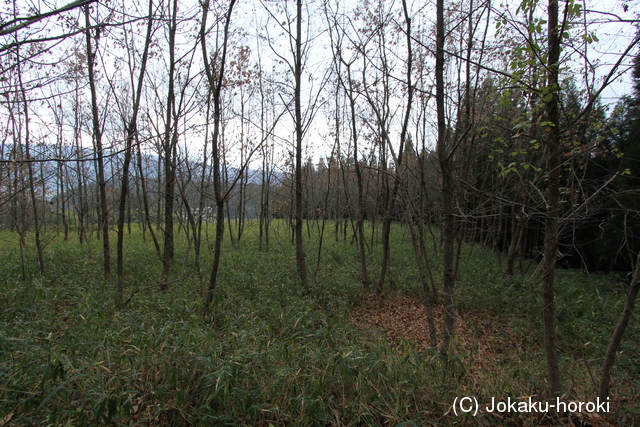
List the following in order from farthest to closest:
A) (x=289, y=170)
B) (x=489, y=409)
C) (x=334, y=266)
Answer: (x=289, y=170)
(x=334, y=266)
(x=489, y=409)

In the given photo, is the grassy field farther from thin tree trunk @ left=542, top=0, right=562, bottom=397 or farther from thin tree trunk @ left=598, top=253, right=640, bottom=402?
thin tree trunk @ left=542, top=0, right=562, bottom=397

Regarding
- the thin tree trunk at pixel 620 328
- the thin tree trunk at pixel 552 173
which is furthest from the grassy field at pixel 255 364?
the thin tree trunk at pixel 552 173

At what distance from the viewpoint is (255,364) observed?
9.07 feet

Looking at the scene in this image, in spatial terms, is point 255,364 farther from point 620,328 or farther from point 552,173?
point 552,173

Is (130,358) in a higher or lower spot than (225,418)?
higher

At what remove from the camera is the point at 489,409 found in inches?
94.3

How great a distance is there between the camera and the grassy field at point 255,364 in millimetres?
2268

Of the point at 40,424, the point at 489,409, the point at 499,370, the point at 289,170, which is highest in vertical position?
the point at 289,170

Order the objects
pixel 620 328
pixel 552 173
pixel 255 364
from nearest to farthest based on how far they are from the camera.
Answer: pixel 620 328
pixel 552 173
pixel 255 364

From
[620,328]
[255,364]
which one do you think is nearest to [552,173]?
[620,328]

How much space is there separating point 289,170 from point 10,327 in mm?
9927

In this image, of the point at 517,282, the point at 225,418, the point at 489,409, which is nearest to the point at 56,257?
the point at 225,418

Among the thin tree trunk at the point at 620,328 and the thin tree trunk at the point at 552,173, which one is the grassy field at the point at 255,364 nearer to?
the thin tree trunk at the point at 620,328

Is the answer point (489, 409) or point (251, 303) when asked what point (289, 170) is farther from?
point (489, 409)
